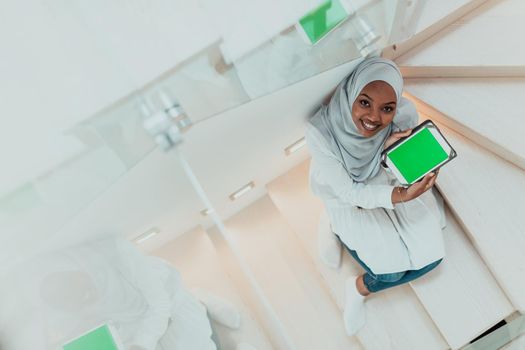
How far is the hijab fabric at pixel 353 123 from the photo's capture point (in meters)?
1.23

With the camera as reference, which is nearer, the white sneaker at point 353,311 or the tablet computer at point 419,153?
the tablet computer at point 419,153

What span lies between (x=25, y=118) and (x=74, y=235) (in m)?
0.31

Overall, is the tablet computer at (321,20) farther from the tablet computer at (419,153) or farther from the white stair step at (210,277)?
the white stair step at (210,277)

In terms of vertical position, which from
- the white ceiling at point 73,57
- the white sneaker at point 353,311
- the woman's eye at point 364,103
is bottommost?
the white sneaker at point 353,311

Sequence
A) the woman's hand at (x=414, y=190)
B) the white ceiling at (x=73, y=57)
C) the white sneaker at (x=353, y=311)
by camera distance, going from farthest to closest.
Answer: the white sneaker at (x=353, y=311) → the woman's hand at (x=414, y=190) → the white ceiling at (x=73, y=57)

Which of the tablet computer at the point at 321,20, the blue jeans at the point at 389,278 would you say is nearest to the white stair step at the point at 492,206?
the blue jeans at the point at 389,278

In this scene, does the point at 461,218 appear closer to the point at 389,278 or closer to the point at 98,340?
the point at 389,278

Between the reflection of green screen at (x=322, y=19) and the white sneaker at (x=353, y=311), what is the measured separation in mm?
996

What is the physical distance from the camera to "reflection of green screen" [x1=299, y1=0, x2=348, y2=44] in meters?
0.96

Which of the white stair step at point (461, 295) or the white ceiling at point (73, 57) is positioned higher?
the white ceiling at point (73, 57)

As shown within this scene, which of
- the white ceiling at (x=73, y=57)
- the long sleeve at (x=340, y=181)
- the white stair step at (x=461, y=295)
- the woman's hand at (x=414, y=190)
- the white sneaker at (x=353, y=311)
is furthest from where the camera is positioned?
the white sneaker at (x=353, y=311)

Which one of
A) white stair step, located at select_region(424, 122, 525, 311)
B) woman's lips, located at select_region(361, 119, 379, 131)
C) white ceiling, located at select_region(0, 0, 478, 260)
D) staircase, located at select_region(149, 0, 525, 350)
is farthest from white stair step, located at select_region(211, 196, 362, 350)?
white ceiling, located at select_region(0, 0, 478, 260)

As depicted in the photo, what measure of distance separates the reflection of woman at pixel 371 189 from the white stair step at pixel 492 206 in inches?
3.6

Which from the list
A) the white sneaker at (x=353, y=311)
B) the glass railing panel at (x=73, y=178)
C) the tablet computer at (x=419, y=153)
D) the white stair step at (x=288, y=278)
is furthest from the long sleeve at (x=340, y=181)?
the glass railing panel at (x=73, y=178)
